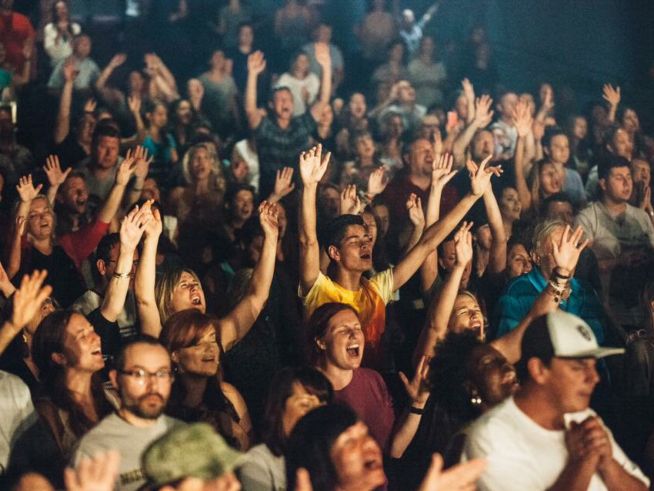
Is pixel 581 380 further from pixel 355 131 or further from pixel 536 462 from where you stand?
pixel 355 131

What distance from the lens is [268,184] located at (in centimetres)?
998

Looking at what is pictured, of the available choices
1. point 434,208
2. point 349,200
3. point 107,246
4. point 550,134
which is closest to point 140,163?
point 349,200

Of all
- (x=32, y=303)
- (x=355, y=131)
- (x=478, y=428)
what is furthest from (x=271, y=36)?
(x=478, y=428)

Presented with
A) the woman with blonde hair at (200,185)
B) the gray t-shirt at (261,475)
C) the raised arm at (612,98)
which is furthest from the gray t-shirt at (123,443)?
the raised arm at (612,98)

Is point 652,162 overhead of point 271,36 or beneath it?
beneath

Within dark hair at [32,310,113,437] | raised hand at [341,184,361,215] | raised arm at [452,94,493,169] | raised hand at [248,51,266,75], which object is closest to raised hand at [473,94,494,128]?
raised arm at [452,94,493,169]

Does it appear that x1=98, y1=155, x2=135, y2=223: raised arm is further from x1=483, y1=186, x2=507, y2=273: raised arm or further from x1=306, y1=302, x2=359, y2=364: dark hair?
x1=306, y1=302, x2=359, y2=364: dark hair

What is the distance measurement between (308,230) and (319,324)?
914 mm

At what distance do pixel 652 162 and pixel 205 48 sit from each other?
5.07 m

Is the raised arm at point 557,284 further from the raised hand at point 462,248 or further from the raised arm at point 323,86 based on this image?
the raised arm at point 323,86

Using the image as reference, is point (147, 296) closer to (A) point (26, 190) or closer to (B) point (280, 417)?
(B) point (280, 417)

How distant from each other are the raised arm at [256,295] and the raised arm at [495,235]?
1.44 metres

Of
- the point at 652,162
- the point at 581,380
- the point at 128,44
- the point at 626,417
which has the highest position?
the point at 128,44

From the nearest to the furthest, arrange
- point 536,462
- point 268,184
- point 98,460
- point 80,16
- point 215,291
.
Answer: point 98,460 < point 536,462 < point 215,291 < point 268,184 < point 80,16
